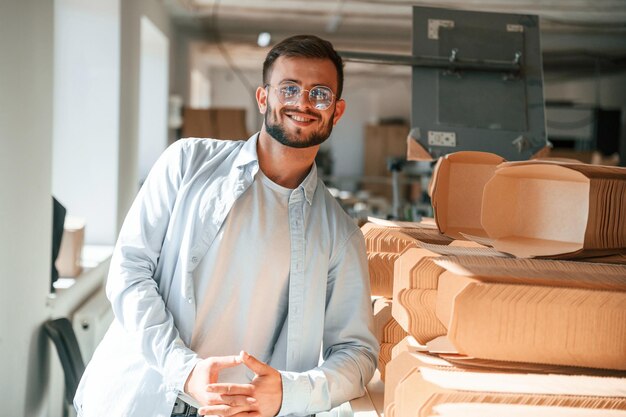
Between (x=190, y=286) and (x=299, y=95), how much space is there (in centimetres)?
45

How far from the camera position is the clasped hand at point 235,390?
1297 millimetres

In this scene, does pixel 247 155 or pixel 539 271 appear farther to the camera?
pixel 247 155

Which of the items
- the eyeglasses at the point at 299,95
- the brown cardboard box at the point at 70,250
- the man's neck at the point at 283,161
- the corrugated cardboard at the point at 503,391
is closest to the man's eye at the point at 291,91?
the eyeglasses at the point at 299,95

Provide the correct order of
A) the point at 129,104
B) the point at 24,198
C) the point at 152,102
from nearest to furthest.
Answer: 1. the point at 24,198
2. the point at 129,104
3. the point at 152,102

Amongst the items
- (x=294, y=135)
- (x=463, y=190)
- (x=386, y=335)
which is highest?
Result: (x=294, y=135)

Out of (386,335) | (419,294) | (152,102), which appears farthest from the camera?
(152,102)

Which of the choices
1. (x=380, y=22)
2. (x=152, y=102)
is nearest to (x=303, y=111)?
(x=152, y=102)

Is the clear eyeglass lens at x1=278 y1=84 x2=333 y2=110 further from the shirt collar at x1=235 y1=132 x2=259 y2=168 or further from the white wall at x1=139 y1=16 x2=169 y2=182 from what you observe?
the white wall at x1=139 y1=16 x2=169 y2=182

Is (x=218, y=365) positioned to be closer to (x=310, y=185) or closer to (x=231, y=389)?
(x=231, y=389)

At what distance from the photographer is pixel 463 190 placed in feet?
4.72

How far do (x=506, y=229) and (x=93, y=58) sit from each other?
Answer: 4.08 meters

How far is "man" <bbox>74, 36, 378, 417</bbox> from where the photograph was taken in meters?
1.44

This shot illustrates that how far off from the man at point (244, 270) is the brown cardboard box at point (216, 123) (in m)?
6.09

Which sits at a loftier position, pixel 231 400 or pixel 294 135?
pixel 294 135
